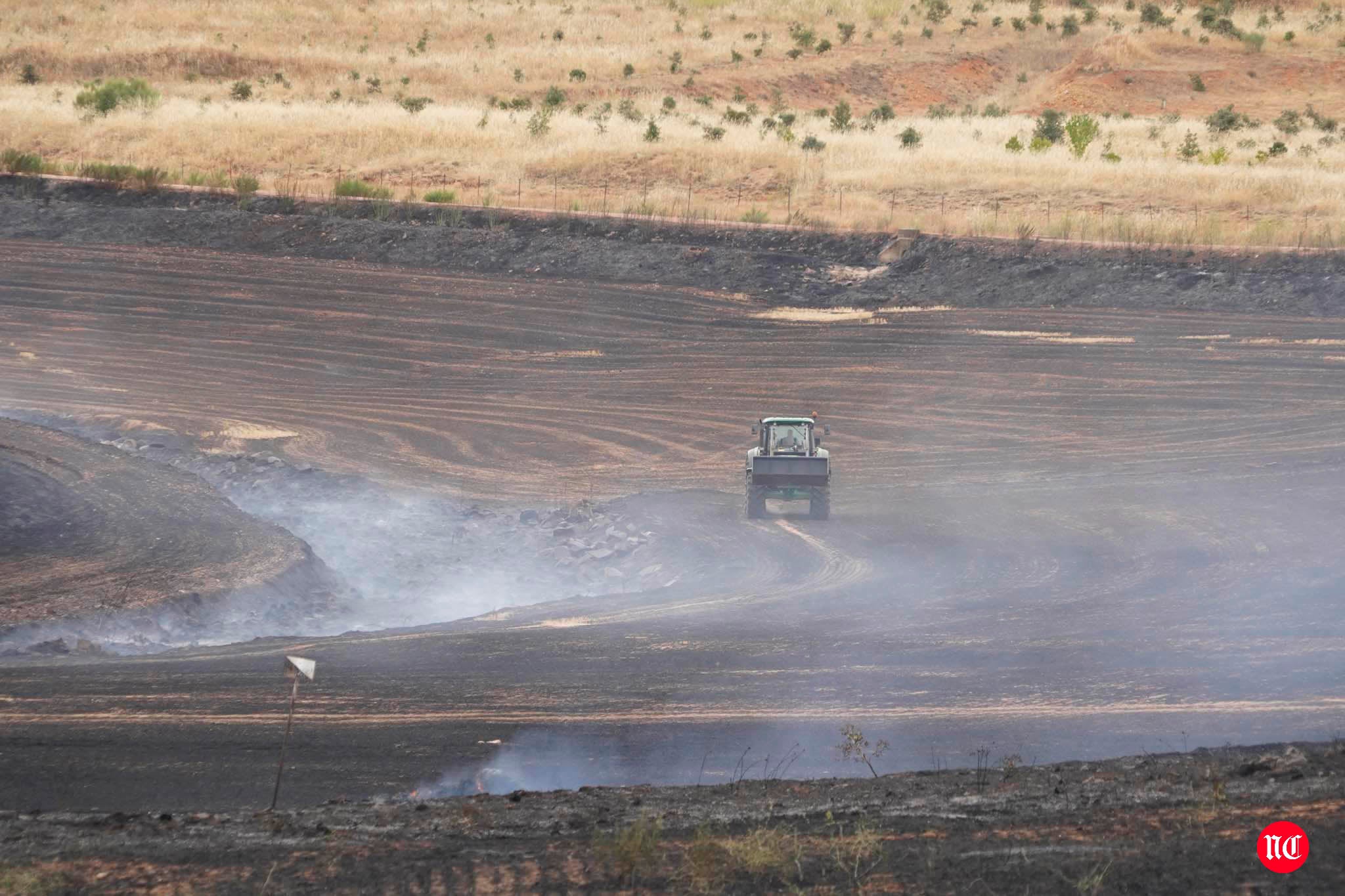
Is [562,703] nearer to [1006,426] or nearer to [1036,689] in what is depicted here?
[1036,689]

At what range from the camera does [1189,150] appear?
182 ft

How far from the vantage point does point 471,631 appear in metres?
18.8

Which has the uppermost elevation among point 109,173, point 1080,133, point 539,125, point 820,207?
point 1080,133

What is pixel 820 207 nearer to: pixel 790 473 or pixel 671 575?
pixel 790 473

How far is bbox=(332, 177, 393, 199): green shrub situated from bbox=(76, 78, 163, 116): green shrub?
21563mm

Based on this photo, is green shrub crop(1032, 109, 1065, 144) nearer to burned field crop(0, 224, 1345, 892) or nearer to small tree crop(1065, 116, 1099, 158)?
small tree crop(1065, 116, 1099, 158)

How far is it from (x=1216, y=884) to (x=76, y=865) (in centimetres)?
778

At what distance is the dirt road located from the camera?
13984 millimetres

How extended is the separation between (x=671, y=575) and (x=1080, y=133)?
41948 millimetres

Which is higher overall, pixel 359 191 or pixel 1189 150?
pixel 1189 150

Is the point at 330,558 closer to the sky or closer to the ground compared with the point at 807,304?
closer to the ground

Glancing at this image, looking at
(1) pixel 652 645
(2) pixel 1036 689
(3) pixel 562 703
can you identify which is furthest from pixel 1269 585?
(3) pixel 562 703

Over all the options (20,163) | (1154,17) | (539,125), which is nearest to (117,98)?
(20,163)

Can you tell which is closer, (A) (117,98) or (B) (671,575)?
(B) (671,575)
